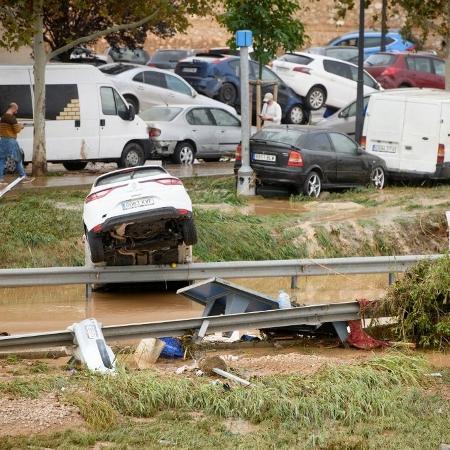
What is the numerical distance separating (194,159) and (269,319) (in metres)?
18.4

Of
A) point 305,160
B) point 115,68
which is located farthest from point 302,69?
point 305,160

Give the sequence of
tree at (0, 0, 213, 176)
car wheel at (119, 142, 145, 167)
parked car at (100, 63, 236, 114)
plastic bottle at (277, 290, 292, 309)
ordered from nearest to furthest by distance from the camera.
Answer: plastic bottle at (277, 290, 292, 309), tree at (0, 0, 213, 176), car wheel at (119, 142, 145, 167), parked car at (100, 63, 236, 114)

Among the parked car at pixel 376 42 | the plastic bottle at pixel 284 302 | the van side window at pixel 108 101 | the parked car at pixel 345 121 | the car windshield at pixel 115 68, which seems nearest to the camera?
the plastic bottle at pixel 284 302

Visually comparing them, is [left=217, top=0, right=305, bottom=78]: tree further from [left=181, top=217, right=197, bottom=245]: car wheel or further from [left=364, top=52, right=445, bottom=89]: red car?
[left=181, top=217, right=197, bottom=245]: car wheel

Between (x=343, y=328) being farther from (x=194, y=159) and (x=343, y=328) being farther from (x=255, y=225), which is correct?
(x=194, y=159)

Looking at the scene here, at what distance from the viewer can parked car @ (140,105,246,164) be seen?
100ft

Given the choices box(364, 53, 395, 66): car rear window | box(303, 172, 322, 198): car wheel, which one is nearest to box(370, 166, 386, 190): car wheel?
box(303, 172, 322, 198): car wheel

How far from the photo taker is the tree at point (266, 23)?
2962 cm

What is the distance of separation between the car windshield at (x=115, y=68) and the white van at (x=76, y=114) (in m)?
6.69

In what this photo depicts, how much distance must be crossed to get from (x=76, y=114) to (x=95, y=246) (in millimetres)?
12196

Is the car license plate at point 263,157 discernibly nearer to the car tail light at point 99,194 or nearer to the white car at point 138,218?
the white car at point 138,218

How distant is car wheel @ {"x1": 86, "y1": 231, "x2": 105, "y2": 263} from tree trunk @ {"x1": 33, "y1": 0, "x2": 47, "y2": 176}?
10320 millimetres

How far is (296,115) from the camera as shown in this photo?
3759cm

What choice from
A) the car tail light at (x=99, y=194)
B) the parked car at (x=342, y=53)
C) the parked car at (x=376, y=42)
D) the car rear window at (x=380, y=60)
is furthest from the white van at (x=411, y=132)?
the parked car at (x=376, y=42)
